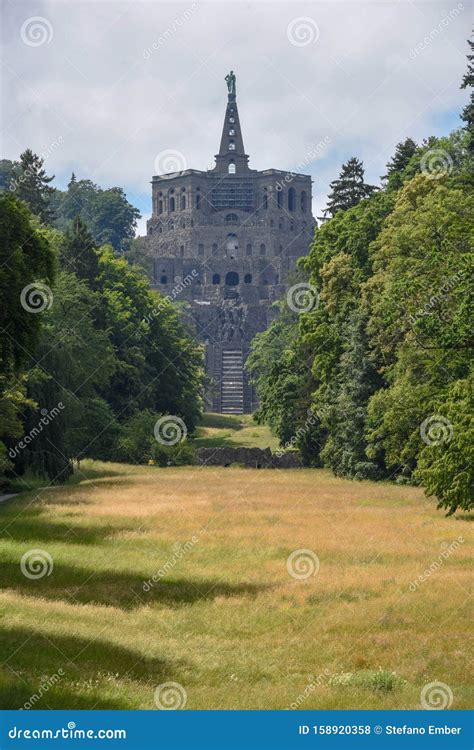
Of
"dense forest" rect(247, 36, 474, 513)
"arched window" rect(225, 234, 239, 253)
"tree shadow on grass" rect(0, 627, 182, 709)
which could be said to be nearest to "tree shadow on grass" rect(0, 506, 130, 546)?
"dense forest" rect(247, 36, 474, 513)

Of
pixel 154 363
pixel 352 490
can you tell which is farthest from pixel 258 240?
pixel 352 490

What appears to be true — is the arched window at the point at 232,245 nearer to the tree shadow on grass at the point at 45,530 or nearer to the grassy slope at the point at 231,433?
the grassy slope at the point at 231,433

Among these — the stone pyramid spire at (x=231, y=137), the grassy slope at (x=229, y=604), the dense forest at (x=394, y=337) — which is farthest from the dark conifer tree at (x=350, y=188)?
the stone pyramid spire at (x=231, y=137)

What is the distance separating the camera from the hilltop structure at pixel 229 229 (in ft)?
570

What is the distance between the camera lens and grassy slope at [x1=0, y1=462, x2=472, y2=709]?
Answer: 60.4ft

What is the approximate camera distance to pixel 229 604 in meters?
25.4

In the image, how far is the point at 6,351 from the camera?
2703 centimetres

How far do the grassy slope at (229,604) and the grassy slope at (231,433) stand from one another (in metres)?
45.5

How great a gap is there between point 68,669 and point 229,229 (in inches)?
6632

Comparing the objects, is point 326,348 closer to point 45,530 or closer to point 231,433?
point 45,530

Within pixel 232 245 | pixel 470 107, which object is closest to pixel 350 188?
pixel 470 107

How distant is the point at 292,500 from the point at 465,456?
13639 millimetres
